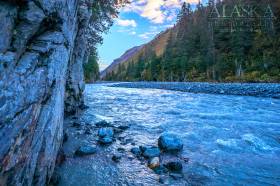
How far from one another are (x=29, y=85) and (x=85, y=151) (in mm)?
3351

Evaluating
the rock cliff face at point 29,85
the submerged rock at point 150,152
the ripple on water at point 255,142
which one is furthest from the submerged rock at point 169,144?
the rock cliff face at point 29,85

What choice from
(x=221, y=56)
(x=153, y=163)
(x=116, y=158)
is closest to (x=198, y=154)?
(x=153, y=163)

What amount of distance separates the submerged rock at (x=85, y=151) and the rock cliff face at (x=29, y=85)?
1.85m

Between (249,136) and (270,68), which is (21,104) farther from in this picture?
(270,68)

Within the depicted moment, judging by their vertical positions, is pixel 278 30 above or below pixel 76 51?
above

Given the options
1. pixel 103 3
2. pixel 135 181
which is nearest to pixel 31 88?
pixel 135 181

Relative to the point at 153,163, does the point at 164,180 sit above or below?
below

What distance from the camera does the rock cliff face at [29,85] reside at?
2992 millimetres

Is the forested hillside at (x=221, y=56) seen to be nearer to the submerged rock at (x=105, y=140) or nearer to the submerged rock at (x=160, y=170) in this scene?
the submerged rock at (x=105, y=140)

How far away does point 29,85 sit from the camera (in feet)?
11.6

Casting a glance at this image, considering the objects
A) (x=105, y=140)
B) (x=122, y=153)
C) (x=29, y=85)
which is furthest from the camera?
(x=105, y=140)

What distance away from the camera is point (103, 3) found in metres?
→ 18.4

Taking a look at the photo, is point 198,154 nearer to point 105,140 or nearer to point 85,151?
point 105,140

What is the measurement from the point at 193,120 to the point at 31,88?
852 centimetres
